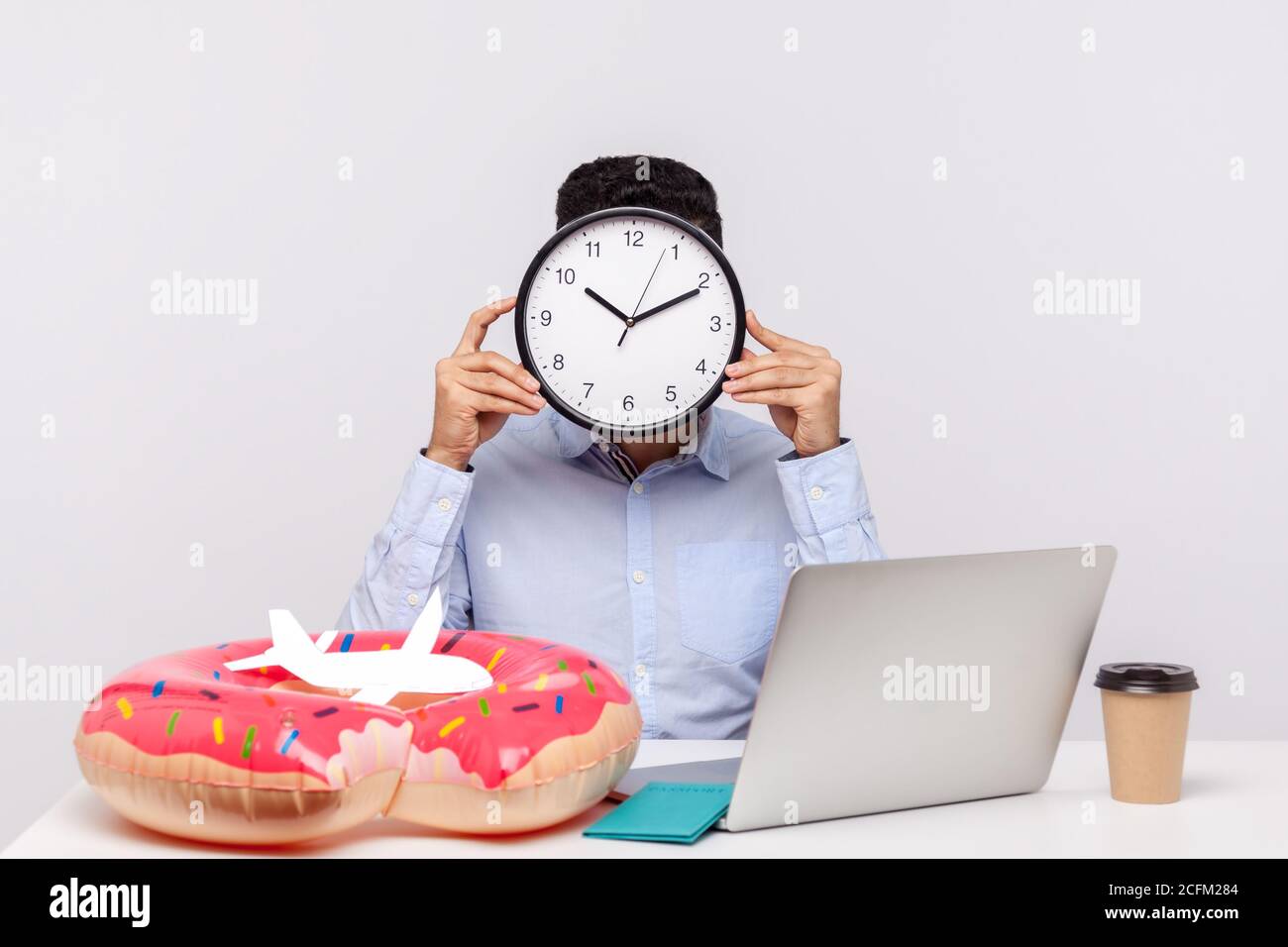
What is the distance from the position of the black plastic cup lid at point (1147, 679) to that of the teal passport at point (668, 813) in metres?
0.39

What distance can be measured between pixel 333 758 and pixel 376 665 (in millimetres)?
248

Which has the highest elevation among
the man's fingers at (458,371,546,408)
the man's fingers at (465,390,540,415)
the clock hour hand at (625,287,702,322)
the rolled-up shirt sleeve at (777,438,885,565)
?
the clock hour hand at (625,287,702,322)

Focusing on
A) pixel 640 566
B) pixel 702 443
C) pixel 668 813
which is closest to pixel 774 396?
pixel 702 443

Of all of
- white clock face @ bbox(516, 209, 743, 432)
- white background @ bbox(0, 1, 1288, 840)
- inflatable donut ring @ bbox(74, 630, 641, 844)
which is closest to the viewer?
inflatable donut ring @ bbox(74, 630, 641, 844)

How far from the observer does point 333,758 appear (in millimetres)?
1066

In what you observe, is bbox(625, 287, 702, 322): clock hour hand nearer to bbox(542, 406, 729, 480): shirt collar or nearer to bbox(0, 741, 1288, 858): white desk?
bbox(542, 406, 729, 480): shirt collar

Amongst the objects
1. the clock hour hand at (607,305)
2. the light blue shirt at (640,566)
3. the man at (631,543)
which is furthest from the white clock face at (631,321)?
the light blue shirt at (640,566)

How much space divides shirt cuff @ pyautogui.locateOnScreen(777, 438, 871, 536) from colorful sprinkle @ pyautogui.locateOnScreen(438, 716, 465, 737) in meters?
0.88

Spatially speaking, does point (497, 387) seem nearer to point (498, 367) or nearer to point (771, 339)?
point (498, 367)

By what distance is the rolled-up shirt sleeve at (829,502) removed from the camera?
191cm

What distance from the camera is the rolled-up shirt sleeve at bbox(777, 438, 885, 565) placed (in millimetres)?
1909

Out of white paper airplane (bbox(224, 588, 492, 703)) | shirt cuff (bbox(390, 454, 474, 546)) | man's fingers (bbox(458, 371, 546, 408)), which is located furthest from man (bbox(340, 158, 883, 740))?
white paper airplane (bbox(224, 588, 492, 703))

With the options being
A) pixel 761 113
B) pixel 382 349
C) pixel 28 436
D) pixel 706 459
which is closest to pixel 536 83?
pixel 761 113
